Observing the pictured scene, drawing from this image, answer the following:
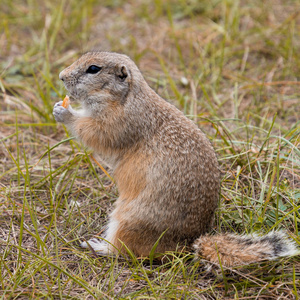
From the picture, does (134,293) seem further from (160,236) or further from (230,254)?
(230,254)

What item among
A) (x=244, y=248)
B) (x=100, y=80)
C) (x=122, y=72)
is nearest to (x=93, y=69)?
(x=100, y=80)

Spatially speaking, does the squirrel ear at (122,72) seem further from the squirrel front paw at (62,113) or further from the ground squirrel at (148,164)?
the squirrel front paw at (62,113)

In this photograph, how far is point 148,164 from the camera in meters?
3.41

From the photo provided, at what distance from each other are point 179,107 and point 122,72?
1.81 metres

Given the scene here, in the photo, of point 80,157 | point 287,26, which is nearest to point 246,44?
point 287,26

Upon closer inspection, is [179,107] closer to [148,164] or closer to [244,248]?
[148,164]

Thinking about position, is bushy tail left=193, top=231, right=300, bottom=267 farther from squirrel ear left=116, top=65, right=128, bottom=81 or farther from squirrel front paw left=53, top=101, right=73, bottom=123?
squirrel front paw left=53, top=101, right=73, bottom=123

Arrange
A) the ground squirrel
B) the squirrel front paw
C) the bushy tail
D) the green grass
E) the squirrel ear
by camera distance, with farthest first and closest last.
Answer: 1. the squirrel front paw
2. the squirrel ear
3. the ground squirrel
4. the green grass
5. the bushy tail

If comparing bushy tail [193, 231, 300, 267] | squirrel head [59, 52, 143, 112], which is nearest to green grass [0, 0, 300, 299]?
bushy tail [193, 231, 300, 267]

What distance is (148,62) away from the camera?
21.2 ft

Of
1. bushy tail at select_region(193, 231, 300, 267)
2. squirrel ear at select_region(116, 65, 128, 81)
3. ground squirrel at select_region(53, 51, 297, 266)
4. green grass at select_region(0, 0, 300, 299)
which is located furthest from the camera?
squirrel ear at select_region(116, 65, 128, 81)

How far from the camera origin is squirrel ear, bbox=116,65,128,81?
360 cm

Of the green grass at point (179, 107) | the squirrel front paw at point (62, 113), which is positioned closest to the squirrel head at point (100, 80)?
the squirrel front paw at point (62, 113)

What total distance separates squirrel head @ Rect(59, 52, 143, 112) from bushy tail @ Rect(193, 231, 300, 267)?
4.40 ft
